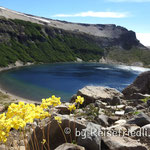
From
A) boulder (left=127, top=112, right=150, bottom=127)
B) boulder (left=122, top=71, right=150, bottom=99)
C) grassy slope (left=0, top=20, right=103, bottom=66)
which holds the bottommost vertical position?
boulder (left=127, top=112, right=150, bottom=127)

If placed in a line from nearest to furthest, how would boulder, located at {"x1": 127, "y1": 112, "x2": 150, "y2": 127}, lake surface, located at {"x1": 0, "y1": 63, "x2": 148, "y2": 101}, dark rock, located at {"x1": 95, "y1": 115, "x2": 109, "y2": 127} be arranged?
boulder, located at {"x1": 127, "y1": 112, "x2": 150, "y2": 127} < dark rock, located at {"x1": 95, "y1": 115, "x2": 109, "y2": 127} < lake surface, located at {"x1": 0, "y1": 63, "x2": 148, "y2": 101}

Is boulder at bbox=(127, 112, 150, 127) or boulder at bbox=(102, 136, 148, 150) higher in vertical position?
boulder at bbox=(127, 112, 150, 127)

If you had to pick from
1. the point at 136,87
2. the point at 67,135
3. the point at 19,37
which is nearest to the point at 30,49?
the point at 19,37

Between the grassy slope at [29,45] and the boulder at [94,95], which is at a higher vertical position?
the grassy slope at [29,45]


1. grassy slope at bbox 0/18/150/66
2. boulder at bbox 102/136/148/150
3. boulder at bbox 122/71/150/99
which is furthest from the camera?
grassy slope at bbox 0/18/150/66

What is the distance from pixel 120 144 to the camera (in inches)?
220

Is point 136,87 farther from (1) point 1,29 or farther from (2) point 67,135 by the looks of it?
(1) point 1,29

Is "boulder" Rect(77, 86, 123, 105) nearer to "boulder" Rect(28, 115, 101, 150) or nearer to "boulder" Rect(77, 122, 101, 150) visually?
"boulder" Rect(28, 115, 101, 150)

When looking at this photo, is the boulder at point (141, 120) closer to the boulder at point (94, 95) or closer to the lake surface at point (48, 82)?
the boulder at point (94, 95)

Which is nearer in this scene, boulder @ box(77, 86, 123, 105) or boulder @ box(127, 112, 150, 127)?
boulder @ box(127, 112, 150, 127)

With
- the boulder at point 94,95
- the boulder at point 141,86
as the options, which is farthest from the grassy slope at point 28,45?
the boulder at point 141,86

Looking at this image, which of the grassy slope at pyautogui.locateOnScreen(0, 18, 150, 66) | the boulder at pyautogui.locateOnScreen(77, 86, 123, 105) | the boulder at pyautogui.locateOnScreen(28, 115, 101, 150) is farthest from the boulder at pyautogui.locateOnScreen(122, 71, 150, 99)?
the grassy slope at pyautogui.locateOnScreen(0, 18, 150, 66)

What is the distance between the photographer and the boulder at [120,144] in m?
5.50

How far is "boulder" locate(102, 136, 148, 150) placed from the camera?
5500 mm
